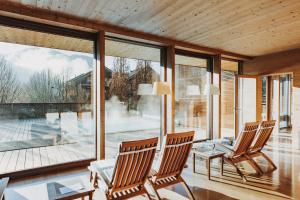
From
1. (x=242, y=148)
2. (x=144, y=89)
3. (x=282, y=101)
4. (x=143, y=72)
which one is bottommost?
(x=242, y=148)

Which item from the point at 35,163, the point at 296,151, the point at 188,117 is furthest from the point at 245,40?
the point at 35,163

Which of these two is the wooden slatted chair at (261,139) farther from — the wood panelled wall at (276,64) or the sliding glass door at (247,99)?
the wood panelled wall at (276,64)

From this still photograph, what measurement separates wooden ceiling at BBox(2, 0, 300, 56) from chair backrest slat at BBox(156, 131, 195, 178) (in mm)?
2045

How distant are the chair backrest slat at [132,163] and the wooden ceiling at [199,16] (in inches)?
85.3

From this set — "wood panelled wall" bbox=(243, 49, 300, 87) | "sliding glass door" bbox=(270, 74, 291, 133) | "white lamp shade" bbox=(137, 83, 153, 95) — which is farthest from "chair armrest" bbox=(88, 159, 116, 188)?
"sliding glass door" bbox=(270, 74, 291, 133)

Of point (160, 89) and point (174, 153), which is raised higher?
point (160, 89)

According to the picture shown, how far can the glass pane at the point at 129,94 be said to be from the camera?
4.56 meters

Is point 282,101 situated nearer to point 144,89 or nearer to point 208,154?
point 144,89

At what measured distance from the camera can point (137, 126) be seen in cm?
504

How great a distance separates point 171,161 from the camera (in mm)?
2619

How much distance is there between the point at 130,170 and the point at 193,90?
14.3ft

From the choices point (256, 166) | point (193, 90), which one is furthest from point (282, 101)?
point (256, 166)

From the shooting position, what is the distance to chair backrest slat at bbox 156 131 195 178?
2521 mm

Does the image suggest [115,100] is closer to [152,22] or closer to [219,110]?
[152,22]
